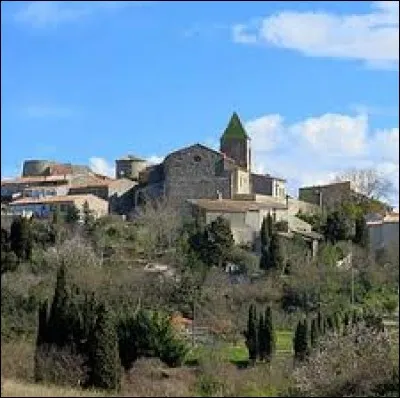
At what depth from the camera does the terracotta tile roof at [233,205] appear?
3209 cm

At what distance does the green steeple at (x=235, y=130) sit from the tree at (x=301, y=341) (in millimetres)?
26297

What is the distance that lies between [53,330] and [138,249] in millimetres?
20273

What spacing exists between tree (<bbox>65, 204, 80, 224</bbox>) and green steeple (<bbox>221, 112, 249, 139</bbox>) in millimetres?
13446

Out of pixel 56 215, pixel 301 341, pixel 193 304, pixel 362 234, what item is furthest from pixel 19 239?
pixel 56 215

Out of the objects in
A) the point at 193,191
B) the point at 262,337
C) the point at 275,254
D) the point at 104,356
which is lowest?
the point at 262,337

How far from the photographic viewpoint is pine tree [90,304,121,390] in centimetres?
555

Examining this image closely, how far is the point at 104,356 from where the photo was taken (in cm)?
625

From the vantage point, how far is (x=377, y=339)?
1102 centimetres

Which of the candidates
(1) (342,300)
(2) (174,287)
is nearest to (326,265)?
(1) (342,300)

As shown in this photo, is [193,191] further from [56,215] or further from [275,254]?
[275,254]

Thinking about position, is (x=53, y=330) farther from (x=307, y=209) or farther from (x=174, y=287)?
(x=307, y=209)

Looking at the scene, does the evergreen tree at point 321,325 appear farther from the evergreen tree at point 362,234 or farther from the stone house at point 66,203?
the stone house at point 66,203

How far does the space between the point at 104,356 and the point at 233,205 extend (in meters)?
26.8

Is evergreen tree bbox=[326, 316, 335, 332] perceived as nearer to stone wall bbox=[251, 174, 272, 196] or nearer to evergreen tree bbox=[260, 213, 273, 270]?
evergreen tree bbox=[260, 213, 273, 270]
